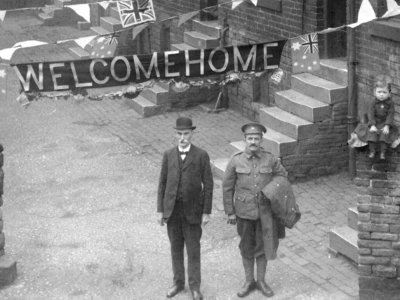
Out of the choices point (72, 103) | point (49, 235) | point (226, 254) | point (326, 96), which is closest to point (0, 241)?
point (49, 235)

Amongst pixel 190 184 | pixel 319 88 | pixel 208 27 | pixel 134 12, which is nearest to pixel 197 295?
pixel 190 184

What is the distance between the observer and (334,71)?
12.5m

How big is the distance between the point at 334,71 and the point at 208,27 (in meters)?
4.30

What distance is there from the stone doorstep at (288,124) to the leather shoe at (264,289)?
346 centimetres

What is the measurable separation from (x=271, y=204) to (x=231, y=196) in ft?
1.29

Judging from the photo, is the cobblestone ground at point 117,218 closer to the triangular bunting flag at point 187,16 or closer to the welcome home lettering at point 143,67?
the welcome home lettering at point 143,67

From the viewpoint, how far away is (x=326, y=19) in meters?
12.9

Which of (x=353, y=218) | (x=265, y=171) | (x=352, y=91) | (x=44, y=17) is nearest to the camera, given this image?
(x=265, y=171)

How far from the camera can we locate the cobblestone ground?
9.16 meters

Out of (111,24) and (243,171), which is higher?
(243,171)

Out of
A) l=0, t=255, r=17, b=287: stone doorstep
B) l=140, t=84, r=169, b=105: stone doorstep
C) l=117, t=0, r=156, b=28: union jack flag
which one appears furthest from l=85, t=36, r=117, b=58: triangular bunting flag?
l=140, t=84, r=169, b=105: stone doorstep

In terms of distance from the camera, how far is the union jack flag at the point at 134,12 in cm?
1251

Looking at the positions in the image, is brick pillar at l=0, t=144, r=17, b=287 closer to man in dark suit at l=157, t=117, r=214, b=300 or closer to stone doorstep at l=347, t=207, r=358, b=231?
man in dark suit at l=157, t=117, r=214, b=300

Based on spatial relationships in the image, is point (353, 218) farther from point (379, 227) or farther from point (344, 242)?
point (379, 227)
